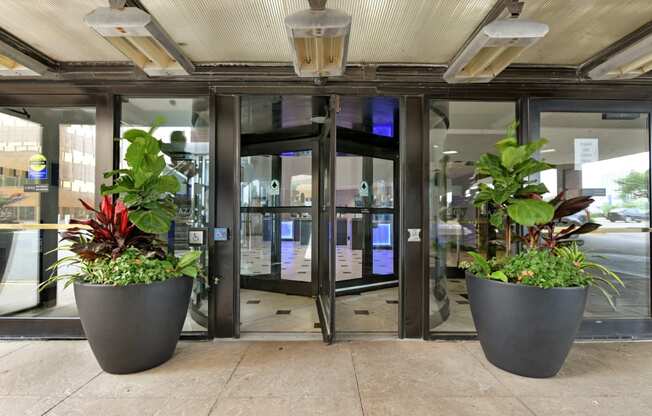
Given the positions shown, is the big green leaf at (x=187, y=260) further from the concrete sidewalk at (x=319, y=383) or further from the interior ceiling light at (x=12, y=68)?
the interior ceiling light at (x=12, y=68)

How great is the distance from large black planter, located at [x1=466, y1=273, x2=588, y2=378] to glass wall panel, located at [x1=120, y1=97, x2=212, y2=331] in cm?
248

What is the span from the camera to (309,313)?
356 cm

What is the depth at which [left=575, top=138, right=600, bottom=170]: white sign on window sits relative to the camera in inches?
121

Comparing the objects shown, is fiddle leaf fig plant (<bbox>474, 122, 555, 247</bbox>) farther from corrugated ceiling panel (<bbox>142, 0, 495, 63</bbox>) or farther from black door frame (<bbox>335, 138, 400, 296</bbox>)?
black door frame (<bbox>335, 138, 400, 296</bbox>)

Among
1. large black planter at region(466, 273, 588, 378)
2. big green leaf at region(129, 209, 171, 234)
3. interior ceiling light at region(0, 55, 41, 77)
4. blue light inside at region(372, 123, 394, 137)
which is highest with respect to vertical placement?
blue light inside at region(372, 123, 394, 137)

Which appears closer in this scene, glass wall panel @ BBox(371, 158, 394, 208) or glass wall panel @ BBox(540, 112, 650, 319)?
glass wall panel @ BBox(540, 112, 650, 319)

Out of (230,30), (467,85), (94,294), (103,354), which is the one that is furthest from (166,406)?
(467,85)

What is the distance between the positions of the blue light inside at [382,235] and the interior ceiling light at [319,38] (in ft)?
10.3

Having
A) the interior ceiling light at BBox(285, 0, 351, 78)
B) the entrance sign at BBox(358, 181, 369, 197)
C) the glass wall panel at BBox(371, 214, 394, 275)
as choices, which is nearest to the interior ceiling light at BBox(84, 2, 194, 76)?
the interior ceiling light at BBox(285, 0, 351, 78)

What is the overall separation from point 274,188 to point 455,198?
2.71m

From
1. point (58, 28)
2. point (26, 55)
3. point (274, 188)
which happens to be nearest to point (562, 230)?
point (274, 188)

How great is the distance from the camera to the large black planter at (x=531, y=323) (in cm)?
204

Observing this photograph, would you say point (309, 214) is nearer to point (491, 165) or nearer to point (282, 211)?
point (282, 211)

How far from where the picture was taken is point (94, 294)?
207 cm
